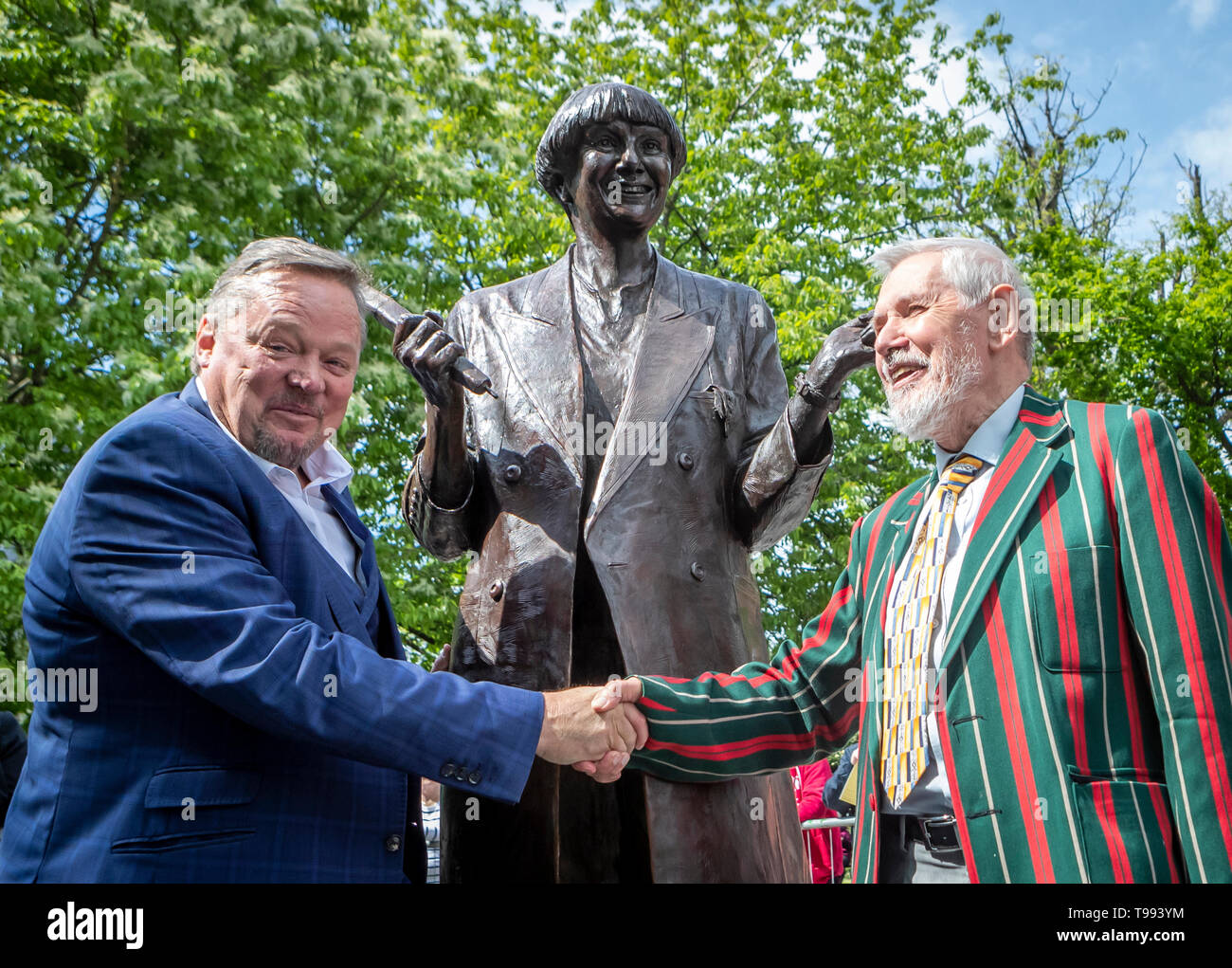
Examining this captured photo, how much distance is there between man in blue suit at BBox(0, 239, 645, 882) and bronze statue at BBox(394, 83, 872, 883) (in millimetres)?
534

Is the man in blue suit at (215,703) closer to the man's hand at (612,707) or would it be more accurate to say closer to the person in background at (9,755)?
the man's hand at (612,707)

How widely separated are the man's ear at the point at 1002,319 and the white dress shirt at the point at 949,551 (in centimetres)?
13

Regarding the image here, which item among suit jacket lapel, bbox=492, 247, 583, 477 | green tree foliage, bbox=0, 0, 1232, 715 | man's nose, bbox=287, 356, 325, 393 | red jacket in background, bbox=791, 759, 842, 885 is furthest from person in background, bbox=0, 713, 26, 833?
man's nose, bbox=287, 356, 325, 393

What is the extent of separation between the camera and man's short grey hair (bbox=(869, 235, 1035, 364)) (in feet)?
10.5

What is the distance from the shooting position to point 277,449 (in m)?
3.25

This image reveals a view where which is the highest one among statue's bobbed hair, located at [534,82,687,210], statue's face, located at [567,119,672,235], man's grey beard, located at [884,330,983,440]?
statue's bobbed hair, located at [534,82,687,210]

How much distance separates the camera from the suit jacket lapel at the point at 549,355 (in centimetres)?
390

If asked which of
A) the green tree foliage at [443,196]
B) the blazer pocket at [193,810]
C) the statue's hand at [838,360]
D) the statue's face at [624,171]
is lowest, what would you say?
the blazer pocket at [193,810]

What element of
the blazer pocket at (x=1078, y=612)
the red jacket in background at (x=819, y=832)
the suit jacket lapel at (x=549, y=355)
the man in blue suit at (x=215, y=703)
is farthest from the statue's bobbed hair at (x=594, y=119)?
the red jacket in background at (x=819, y=832)

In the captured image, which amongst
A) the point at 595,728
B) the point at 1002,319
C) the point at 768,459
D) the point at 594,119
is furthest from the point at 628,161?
the point at 595,728

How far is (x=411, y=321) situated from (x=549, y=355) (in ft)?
1.89

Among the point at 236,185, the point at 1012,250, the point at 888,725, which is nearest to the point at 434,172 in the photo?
the point at 236,185

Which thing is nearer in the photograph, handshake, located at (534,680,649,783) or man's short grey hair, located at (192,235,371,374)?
handshake, located at (534,680,649,783)

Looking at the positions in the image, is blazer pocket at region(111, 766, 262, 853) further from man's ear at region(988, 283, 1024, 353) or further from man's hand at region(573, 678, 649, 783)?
man's ear at region(988, 283, 1024, 353)
